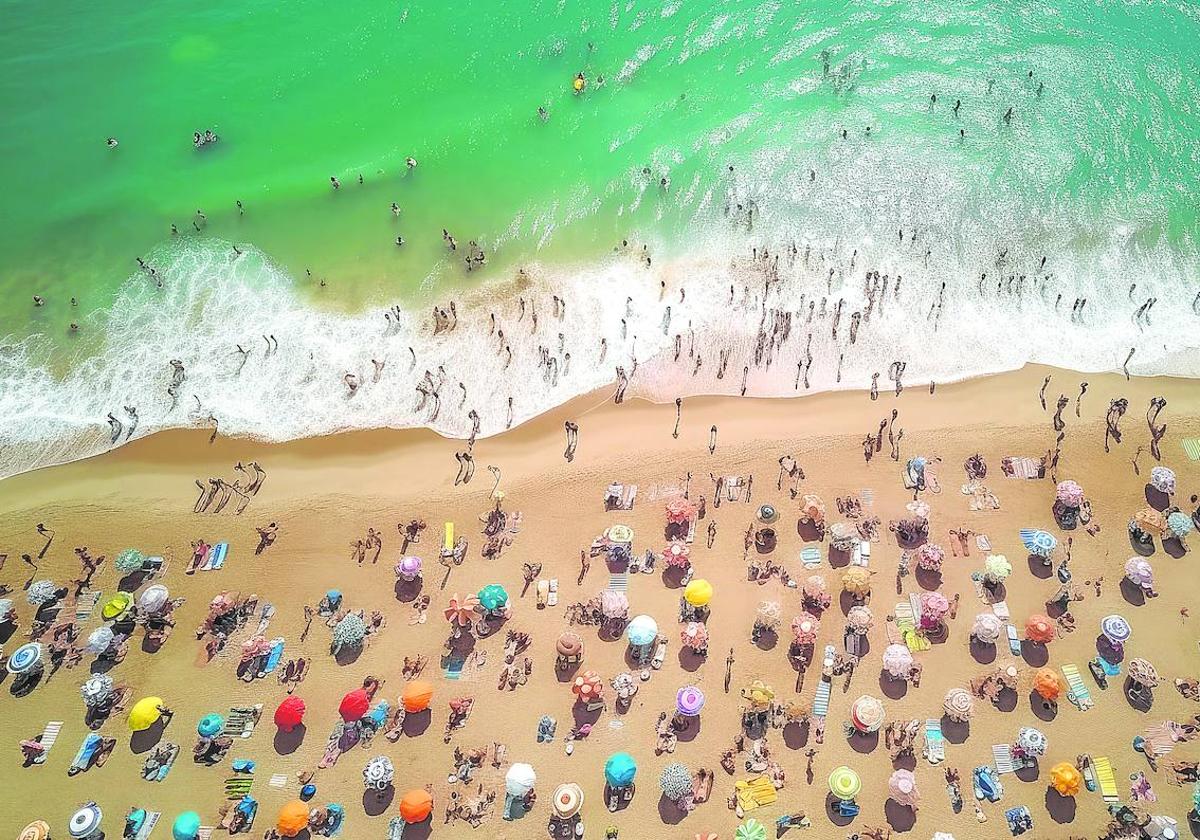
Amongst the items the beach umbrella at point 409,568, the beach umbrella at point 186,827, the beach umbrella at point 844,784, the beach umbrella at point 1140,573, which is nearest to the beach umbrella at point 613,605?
the beach umbrella at point 409,568

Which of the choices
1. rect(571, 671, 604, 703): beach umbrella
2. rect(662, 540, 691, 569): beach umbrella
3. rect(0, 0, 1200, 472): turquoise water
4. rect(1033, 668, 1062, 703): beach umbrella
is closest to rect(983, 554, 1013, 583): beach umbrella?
rect(1033, 668, 1062, 703): beach umbrella

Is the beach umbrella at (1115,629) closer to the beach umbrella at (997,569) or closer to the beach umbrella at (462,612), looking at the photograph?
the beach umbrella at (997,569)

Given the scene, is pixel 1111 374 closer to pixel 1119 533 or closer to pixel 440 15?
pixel 1119 533

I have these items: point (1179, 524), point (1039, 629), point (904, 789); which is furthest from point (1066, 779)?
point (1179, 524)

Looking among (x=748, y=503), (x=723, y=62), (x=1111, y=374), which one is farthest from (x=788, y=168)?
(x=748, y=503)

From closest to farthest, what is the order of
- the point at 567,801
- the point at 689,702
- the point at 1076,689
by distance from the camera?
the point at 567,801
the point at 689,702
the point at 1076,689

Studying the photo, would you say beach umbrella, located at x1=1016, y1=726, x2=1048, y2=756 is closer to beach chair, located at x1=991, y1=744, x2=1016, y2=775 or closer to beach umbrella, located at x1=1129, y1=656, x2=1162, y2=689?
beach chair, located at x1=991, y1=744, x2=1016, y2=775

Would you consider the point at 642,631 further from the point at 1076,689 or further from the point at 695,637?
the point at 1076,689
